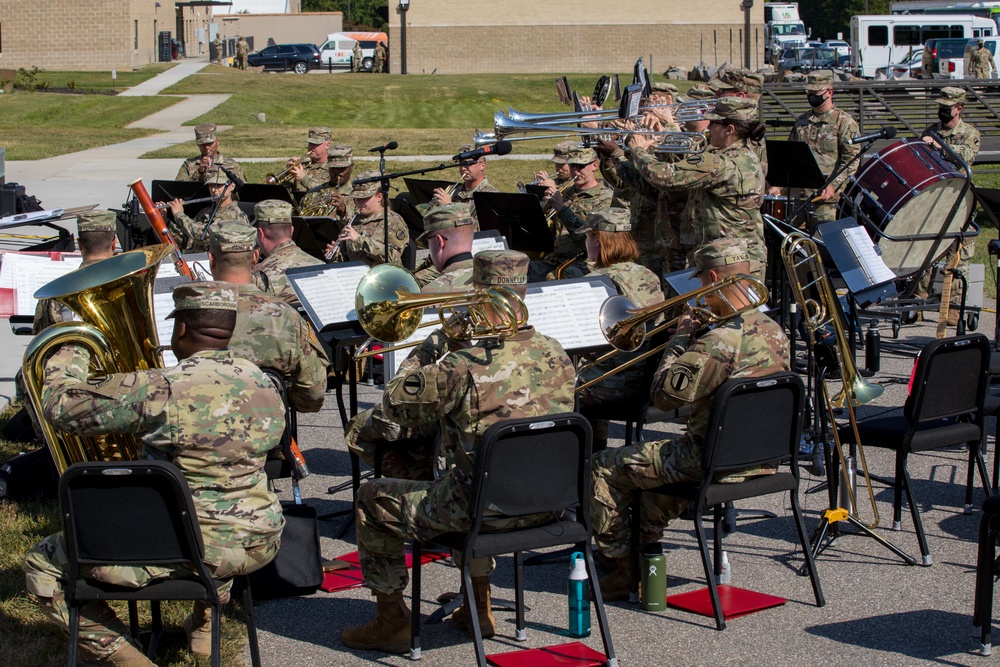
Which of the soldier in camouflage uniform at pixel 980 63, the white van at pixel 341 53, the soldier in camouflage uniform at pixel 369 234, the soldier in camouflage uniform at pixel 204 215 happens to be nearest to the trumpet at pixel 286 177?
the soldier in camouflage uniform at pixel 204 215

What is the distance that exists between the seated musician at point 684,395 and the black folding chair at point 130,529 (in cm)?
187

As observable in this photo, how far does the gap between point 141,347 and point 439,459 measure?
50.5 inches

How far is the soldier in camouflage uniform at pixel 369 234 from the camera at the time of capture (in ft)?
29.4

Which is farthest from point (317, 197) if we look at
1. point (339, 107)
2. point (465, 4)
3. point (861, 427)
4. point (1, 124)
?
point (465, 4)

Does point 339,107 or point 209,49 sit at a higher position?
point 209,49

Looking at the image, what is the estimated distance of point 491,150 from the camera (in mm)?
7797

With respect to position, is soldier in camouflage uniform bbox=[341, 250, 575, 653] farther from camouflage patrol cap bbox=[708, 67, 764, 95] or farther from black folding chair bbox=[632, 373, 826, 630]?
camouflage patrol cap bbox=[708, 67, 764, 95]

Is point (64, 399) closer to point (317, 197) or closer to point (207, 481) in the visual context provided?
point (207, 481)

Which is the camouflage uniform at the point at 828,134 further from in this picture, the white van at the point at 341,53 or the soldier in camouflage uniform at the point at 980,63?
the white van at the point at 341,53

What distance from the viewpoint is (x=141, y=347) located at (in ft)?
14.0

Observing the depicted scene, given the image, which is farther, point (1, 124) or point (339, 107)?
point (339, 107)

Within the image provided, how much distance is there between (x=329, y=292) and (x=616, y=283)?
5.07 ft

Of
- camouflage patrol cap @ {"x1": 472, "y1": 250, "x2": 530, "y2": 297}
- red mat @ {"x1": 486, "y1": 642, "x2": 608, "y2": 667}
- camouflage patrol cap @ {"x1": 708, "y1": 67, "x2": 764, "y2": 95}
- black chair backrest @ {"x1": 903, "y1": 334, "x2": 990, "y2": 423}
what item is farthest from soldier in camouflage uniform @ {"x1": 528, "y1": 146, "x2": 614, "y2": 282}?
red mat @ {"x1": 486, "y1": 642, "x2": 608, "y2": 667}

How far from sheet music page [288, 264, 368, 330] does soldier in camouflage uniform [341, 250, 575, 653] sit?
1.43 meters
